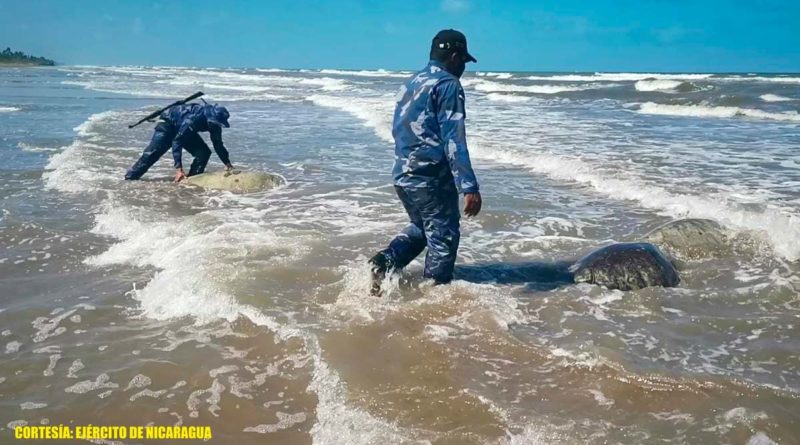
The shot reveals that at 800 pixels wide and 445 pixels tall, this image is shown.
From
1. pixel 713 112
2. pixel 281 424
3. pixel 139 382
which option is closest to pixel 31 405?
pixel 139 382

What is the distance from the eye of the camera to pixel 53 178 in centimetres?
899

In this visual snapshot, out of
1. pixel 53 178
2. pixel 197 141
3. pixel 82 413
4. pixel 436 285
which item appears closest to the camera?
pixel 82 413

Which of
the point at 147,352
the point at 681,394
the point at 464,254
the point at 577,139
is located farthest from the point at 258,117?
the point at 681,394

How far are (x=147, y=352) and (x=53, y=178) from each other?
668 centimetres

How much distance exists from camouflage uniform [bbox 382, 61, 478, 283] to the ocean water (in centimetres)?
31

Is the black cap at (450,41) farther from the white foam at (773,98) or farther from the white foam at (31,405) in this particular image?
the white foam at (773,98)

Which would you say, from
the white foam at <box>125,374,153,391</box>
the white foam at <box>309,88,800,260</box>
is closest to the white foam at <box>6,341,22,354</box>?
the white foam at <box>125,374,153,391</box>

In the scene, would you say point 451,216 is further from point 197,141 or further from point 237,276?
point 197,141

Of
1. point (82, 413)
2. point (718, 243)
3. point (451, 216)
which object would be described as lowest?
point (82, 413)

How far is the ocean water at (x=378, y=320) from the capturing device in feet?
9.81

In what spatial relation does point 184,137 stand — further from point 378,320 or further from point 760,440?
point 760,440

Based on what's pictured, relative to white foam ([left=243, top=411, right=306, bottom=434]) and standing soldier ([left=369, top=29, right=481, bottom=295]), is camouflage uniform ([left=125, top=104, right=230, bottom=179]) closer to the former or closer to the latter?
standing soldier ([left=369, top=29, right=481, bottom=295])

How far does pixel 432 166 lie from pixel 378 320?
1191 millimetres

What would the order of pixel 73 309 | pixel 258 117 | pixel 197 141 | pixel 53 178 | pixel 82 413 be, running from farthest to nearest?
pixel 258 117
pixel 197 141
pixel 53 178
pixel 73 309
pixel 82 413
